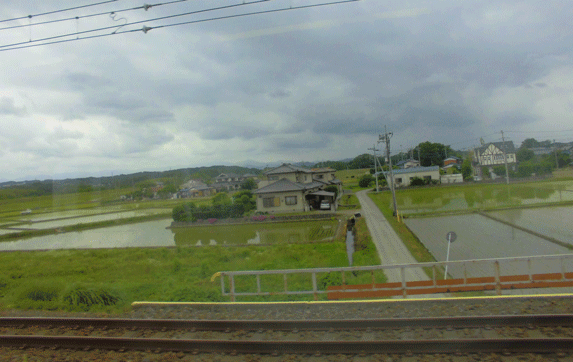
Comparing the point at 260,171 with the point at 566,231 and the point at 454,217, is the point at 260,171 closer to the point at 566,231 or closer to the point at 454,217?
the point at 454,217

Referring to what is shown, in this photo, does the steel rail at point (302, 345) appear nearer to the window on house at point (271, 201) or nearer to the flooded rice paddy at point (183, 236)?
the flooded rice paddy at point (183, 236)

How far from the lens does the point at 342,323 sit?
12.0 ft

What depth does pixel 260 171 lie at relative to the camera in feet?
75.3

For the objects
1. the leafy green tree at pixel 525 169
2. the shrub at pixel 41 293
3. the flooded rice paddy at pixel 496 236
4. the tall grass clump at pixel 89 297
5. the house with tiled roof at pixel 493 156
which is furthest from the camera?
the house with tiled roof at pixel 493 156

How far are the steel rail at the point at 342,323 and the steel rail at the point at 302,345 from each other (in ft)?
1.40

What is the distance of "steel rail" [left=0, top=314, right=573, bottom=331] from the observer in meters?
3.38

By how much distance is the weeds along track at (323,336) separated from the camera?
9.96 feet

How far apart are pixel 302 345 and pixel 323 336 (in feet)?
1.07

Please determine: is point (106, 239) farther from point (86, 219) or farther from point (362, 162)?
point (362, 162)

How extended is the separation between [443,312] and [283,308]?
204 cm

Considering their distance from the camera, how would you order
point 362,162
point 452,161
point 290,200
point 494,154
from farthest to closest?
point 452,161 → point 362,162 → point 494,154 → point 290,200

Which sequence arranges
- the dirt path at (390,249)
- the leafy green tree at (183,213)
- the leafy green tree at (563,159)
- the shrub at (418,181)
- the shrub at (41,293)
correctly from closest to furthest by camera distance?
the shrub at (41,293), the dirt path at (390,249), the leafy green tree at (183,213), the leafy green tree at (563,159), the shrub at (418,181)

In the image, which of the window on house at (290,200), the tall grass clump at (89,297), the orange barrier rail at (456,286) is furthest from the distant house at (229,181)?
the orange barrier rail at (456,286)

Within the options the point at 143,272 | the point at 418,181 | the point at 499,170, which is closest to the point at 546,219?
the point at 143,272
